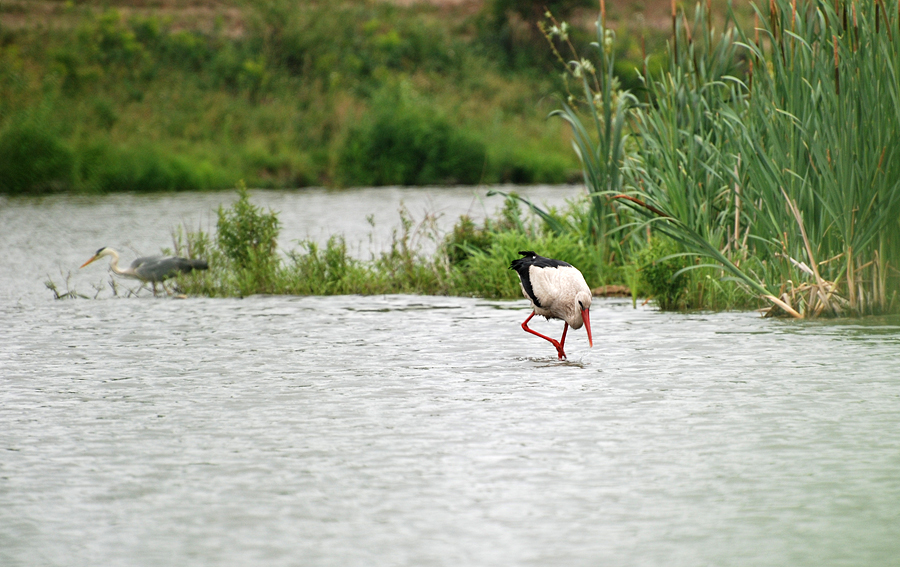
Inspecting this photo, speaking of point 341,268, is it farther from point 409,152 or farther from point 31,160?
point 409,152

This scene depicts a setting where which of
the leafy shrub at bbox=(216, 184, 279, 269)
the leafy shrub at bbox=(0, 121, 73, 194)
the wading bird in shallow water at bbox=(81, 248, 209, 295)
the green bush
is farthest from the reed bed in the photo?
the green bush

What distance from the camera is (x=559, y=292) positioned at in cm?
827

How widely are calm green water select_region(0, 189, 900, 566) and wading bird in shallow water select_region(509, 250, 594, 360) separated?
336 millimetres

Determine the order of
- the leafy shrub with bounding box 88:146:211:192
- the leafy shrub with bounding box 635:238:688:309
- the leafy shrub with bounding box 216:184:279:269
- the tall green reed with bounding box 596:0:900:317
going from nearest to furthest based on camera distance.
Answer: the tall green reed with bounding box 596:0:900:317 < the leafy shrub with bounding box 635:238:688:309 < the leafy shrub with bounding box 216:184:279:269 < the leafy shrub with bounding box 88:146:211:192

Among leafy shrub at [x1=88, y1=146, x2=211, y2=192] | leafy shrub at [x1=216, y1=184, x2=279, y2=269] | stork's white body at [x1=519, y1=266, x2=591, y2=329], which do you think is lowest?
stork's white body at [x1=519, y1=266, x2=591, y2=329]

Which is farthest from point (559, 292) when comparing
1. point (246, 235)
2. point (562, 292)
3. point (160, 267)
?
point (246, 235)

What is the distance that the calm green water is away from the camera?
14.7 ft

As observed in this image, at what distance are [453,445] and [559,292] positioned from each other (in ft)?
8.33

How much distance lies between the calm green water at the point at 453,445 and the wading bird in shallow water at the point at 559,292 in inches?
13.2

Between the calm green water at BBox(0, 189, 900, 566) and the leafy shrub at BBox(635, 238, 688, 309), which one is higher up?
the leafy shrub at BBox(635, 238, 688, 309)

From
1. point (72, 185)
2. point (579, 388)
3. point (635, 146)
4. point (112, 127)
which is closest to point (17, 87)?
point (112, 127)

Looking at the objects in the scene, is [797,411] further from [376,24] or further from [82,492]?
[376,24]

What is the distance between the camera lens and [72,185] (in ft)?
105

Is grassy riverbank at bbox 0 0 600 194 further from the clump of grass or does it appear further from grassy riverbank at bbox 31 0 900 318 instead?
grassy riverbank at bbox 31 0 900 318
